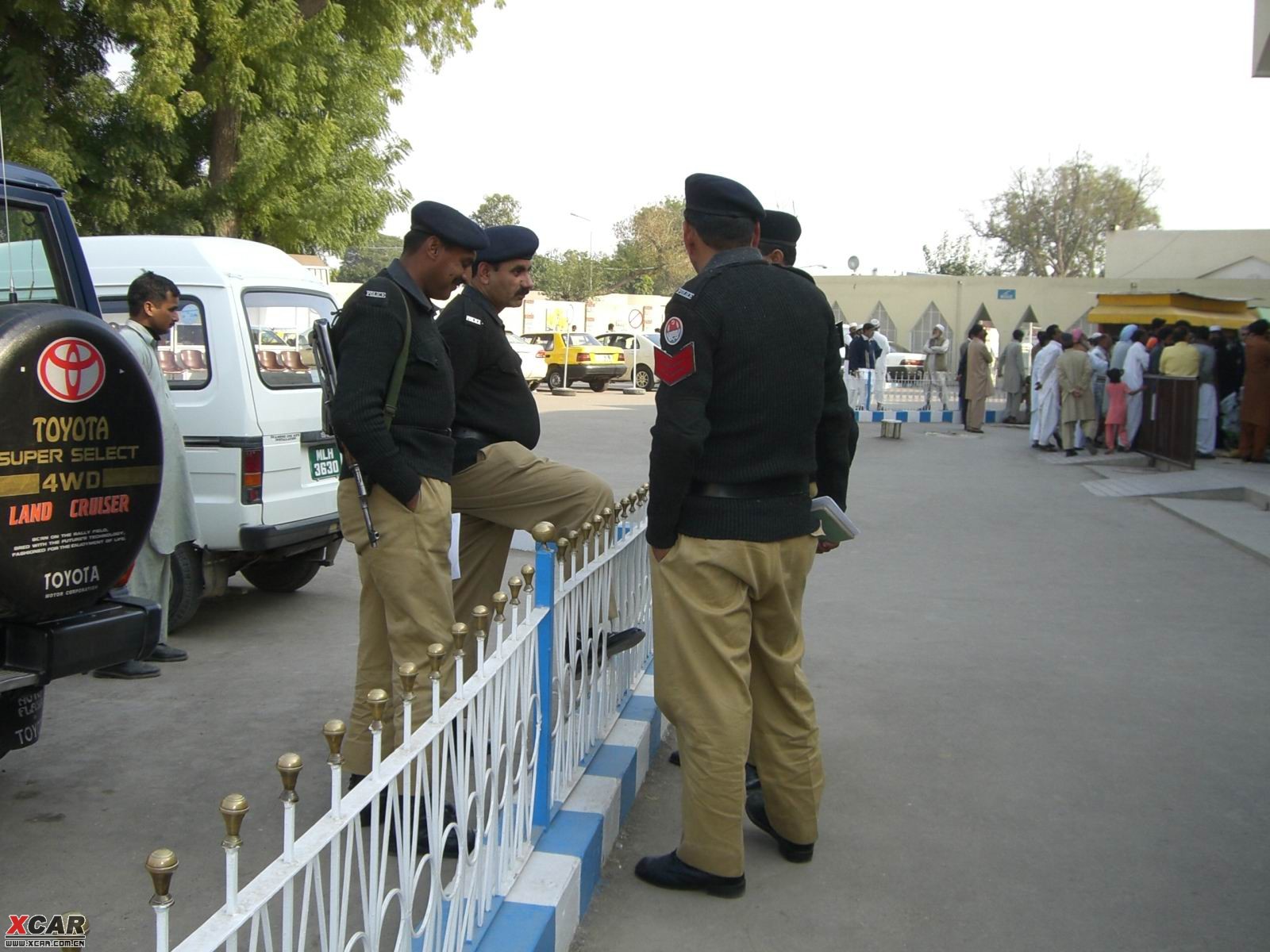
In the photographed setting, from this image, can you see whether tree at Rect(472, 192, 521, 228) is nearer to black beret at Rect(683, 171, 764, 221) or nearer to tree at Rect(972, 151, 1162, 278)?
tree at Rect(972, 151, 1162, 278)

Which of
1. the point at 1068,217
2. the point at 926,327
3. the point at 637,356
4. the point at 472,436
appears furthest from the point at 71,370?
the point at 1068,217

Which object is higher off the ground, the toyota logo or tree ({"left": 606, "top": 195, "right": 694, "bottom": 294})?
tree ({"left": 606, "top": 195, "right": 694, "bottom": 294})

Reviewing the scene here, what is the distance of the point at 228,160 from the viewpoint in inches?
704

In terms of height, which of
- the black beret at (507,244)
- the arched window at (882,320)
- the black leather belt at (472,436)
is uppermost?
the arched window at (882,320)

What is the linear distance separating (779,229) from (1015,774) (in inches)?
91.4

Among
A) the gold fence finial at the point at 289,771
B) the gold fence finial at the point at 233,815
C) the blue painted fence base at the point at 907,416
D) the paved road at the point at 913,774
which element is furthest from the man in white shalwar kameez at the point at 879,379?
the gold fence finial at the point at 233,815

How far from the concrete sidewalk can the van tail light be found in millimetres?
2929

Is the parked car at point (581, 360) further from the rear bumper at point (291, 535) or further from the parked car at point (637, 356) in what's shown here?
the rear bumper at point (291, 535)

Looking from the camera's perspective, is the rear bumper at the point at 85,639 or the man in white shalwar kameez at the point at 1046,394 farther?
the man in white shalwar kameez at the point at 1046,394

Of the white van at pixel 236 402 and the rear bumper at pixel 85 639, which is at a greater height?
the white van at pixel 236 402

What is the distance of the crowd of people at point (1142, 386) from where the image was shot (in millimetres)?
14828

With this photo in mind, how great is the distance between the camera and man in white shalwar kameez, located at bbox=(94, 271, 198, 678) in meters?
5.38

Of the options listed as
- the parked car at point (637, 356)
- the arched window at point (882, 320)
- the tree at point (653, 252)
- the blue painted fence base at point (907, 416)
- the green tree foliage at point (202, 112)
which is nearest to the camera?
the green tree foliage at point (202, 112)

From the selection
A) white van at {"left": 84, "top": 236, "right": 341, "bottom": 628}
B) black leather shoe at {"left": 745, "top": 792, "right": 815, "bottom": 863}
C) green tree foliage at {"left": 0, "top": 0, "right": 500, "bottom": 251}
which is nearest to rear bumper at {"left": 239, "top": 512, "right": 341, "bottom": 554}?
white van at {"left": 84, "top": 236, "right": 341, "bottom": 628}
